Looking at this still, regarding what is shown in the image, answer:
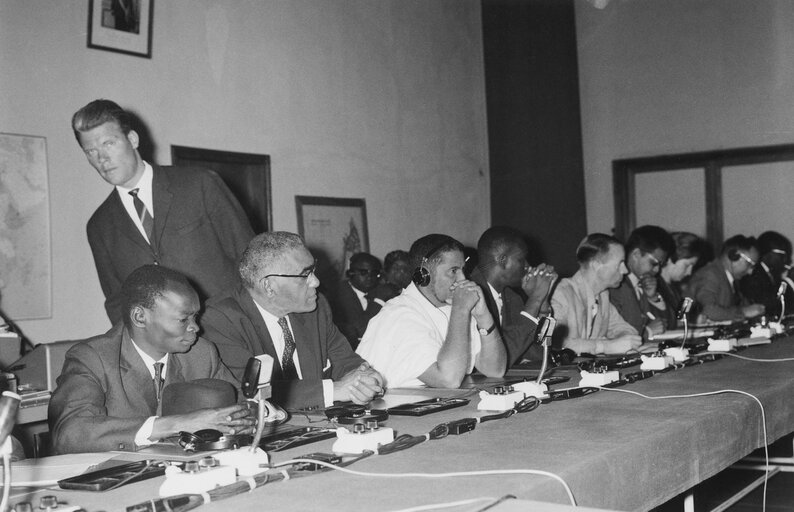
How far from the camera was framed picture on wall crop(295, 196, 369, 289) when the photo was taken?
6.41 meters

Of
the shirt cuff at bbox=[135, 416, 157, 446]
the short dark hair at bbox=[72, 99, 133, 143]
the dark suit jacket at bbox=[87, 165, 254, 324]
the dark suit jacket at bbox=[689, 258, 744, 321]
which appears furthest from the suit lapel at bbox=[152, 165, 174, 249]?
the dark suit jacket at bbox=[689, 258, 744, 321]

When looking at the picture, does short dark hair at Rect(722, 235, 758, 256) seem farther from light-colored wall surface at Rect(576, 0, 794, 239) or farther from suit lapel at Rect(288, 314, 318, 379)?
suit lapel at Rect(288, 314, 318, 379)

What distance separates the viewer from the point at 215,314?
299 cm

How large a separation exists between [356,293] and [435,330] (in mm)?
2804

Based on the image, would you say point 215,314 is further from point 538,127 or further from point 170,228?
point 538,127

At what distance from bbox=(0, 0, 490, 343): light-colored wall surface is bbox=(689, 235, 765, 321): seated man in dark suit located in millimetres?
2180

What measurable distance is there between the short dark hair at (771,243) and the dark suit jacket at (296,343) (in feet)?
17.8

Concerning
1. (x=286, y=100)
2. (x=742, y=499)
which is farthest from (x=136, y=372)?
(x=286, y=100)

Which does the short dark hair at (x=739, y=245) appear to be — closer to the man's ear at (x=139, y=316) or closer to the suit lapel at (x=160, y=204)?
the suit lapel at (x=160, y=204)

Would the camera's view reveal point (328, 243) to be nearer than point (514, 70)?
Yes

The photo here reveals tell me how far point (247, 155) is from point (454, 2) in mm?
3053

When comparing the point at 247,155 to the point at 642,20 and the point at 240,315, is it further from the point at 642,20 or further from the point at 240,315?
the point at 642,20

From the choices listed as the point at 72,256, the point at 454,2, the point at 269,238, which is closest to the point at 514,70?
the point at 454,2

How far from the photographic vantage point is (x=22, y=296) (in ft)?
15.3
